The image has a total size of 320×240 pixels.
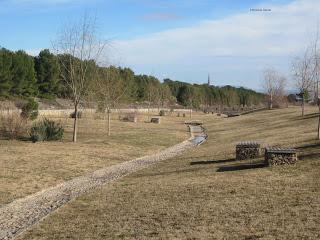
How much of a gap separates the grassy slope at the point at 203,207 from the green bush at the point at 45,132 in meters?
10.7

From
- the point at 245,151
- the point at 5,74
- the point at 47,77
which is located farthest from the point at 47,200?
the point at 47,77

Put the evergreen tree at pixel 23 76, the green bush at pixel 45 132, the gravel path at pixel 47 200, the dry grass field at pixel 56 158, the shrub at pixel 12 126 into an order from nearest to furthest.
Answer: the gravel path at pixel 47 200 < the dry grass field at pixel 56 158 < the green bush at pixel 45 132 < the shrub at pixel 12 126 < the evergreen tree at pixel 23 76

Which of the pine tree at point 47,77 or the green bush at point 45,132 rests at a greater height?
the pine tree at point 47,77

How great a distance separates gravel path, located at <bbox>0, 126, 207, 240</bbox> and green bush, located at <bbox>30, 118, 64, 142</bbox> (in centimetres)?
688

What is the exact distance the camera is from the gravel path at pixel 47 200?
1069 centimetres

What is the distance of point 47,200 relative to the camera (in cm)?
1345

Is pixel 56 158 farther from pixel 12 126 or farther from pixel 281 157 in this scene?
pixel 281 157

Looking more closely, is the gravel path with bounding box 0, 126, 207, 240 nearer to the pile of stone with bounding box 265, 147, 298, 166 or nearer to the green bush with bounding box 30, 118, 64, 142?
the pile of stone with bounding box 265, 147, 298, 166

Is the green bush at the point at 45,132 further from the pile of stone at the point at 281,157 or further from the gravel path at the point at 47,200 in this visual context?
the pile of stone at the point at 281,157

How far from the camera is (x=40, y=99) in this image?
7844 cm

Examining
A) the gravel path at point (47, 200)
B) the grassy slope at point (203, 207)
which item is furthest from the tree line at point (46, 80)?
the grassy slope at point (203, 207)

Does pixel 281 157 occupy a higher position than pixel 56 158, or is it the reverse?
pixel 281 157

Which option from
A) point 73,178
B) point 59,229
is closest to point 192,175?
point 73,178

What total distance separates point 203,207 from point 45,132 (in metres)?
17.3
